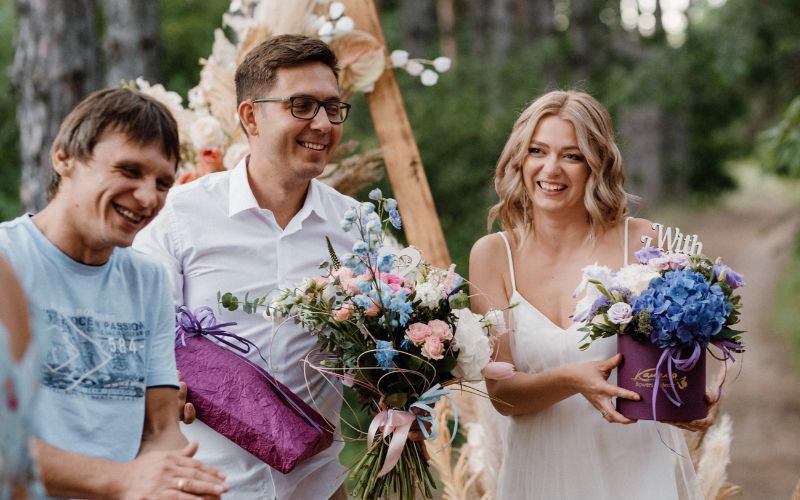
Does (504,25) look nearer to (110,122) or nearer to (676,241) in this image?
(676,241)

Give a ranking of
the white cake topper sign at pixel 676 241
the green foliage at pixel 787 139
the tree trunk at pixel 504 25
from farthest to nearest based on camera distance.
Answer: the tree trunk at pixel 504 25, the green foliage at pixel 787 139, the white cake topper sign at pixel 676 241

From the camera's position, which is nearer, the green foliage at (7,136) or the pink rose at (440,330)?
the pink rose at (440,330)

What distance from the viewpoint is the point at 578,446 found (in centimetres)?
354

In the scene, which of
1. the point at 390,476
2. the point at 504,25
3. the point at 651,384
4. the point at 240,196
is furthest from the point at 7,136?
the point at 504,25

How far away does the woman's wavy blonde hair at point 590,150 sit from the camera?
3.52 m

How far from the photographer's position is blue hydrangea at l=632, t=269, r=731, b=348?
2934 mm

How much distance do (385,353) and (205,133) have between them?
2034 mm

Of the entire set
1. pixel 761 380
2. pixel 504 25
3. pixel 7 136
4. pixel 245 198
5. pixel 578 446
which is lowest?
pixel 761 380

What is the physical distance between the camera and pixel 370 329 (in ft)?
9.80

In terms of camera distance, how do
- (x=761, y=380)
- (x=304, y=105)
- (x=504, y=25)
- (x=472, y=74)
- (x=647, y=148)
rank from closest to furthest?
(x=304, y=105)
(x=472, y=74)
(x=761, y=380)
(x=504, y=25)
(x=647, y=148)

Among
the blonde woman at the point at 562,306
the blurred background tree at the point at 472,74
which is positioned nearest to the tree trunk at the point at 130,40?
the blurred background tree at the point at 472,74

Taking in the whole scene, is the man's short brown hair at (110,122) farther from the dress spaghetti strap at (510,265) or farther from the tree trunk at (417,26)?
the tree trunk at (417,26)

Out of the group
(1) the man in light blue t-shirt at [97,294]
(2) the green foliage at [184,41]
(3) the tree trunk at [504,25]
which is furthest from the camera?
(3) the tree trunk at [504,25]

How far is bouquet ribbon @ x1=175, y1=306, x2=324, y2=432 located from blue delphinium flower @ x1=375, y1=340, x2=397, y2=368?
1.08 feet
